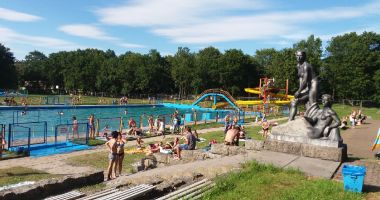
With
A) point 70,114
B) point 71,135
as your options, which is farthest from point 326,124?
point 70,114

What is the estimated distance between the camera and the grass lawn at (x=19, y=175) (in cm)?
1159

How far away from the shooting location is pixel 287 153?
1154cm

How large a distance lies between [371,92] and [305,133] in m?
58.8

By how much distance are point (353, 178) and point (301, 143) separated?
4202 mm

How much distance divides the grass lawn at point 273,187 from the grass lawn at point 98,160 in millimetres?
6517

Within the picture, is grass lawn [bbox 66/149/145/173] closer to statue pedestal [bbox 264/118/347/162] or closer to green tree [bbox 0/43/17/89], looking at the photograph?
statue pedestal [bbox 264/118/347/162]

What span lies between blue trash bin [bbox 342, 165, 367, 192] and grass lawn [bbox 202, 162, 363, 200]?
0.62 feet

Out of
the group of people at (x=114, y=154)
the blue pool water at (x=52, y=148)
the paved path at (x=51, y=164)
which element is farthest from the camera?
the blue pool water at (x=52, y=148)

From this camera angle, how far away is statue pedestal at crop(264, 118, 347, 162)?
1089 centimetres

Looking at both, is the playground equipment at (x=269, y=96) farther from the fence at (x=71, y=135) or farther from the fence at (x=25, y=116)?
the fence at (x=71, y=135)

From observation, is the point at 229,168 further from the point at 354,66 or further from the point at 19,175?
the point at 354,66

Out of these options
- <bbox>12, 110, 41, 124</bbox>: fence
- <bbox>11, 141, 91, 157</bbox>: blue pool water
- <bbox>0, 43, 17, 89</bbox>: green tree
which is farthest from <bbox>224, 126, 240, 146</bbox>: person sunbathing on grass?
<bbox>0, 43, 17, 89</bbox>: green tree

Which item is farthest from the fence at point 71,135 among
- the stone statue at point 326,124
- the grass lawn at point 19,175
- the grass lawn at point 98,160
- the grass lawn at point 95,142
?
the stone statue at point 326,124

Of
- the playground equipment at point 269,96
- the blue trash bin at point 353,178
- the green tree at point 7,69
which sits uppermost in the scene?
the green tree at point 7,69
